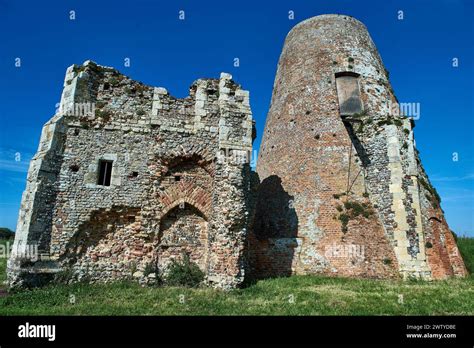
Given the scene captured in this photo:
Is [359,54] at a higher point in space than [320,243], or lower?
higher

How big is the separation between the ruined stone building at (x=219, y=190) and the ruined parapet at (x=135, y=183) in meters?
0.04

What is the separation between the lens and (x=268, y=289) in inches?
425

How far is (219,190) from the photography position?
11.2 metres

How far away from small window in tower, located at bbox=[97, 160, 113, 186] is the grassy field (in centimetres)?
337

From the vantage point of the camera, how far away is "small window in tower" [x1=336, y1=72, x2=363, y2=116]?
16953mm

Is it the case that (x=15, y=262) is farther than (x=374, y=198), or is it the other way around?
(x=374, y=198)

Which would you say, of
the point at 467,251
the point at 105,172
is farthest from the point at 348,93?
the point at 105,172

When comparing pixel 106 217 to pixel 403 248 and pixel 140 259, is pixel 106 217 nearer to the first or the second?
pixel 140 259

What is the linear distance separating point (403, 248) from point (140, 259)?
10.4 metres

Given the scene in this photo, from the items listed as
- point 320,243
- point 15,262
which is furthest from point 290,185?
point 15,262

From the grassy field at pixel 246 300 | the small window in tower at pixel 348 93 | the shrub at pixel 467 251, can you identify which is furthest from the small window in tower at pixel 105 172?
the shrub at pixel 467 251

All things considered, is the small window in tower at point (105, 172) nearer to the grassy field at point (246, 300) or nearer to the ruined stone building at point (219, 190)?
the ruined stone building at point (219, 190)

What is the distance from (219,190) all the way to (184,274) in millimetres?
2997

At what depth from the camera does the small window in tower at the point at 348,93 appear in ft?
55.6
